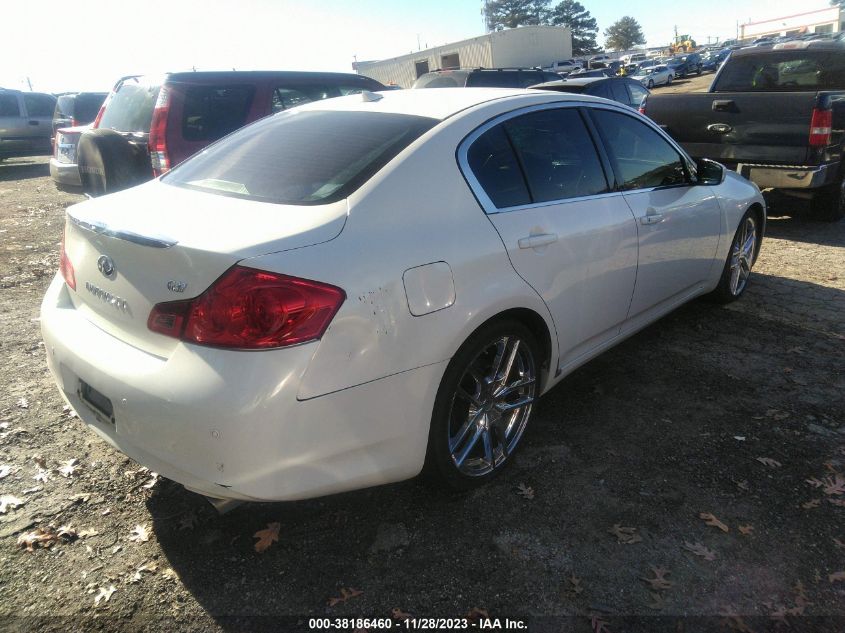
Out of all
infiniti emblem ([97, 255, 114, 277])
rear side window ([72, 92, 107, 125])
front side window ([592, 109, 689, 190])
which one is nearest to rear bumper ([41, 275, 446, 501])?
infiniti emblem ([97, 255, 114, 277])

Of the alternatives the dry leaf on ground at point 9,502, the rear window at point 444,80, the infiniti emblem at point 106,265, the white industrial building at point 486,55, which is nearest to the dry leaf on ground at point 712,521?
the infiniti emblem at point 106,265

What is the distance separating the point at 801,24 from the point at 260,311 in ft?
354

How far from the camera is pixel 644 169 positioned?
385cm

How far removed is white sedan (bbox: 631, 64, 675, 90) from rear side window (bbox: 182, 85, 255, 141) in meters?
38.7

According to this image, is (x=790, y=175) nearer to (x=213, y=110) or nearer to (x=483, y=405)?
(x=483, y=405)

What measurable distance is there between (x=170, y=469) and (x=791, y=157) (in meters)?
7.01

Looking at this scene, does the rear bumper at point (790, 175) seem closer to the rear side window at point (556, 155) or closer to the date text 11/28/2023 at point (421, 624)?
the rear side window at point (556, 155)

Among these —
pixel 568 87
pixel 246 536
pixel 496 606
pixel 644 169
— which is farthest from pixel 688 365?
pixel 568 87

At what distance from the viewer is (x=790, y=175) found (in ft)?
22.4

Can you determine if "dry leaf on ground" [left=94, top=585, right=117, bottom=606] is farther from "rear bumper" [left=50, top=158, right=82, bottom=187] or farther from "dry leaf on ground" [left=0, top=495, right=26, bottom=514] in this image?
"rear bumper" [left=50, top=158, right=82, bottom=187]

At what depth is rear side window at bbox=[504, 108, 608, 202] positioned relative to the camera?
3.07 m

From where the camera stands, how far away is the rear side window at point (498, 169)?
2803mm

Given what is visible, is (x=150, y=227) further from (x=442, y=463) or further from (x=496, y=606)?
(x=496, y=606)

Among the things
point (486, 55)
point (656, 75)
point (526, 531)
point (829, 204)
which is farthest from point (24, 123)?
point (486, 55)
